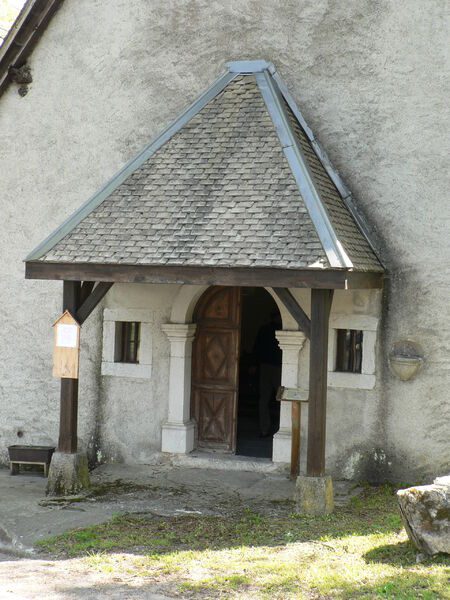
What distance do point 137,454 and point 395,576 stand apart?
503cm

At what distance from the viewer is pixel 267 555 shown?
8.24 meters

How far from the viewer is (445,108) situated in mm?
10781

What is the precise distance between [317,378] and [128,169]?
324 centimetres

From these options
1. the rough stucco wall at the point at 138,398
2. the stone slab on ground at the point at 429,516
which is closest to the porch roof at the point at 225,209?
the rough stucco wall at the point at 138,398

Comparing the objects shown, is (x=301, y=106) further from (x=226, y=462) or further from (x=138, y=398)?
(x=226, y=462)

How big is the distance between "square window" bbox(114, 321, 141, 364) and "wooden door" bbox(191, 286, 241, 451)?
0.73 m

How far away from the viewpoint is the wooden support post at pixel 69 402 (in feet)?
34.6

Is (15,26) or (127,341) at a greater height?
(15,26)

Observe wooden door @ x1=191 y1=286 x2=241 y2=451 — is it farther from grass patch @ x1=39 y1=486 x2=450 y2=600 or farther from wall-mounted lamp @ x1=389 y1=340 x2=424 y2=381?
grass patch @ x1=39 y1=486 x2=450 y2=600

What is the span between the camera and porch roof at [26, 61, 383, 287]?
380 inches

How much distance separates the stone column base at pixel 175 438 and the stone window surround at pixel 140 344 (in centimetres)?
68

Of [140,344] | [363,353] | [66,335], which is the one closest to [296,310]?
[363,353]

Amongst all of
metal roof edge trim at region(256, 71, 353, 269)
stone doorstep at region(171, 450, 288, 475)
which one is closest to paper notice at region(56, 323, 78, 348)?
stone doorstep at region(171, 450, 288, 475)

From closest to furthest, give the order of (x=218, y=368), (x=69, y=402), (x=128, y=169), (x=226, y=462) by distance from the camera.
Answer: (x=69, y=402)
(x=128, y=169)
(x=226, y=462)
(x=218, y=368)
